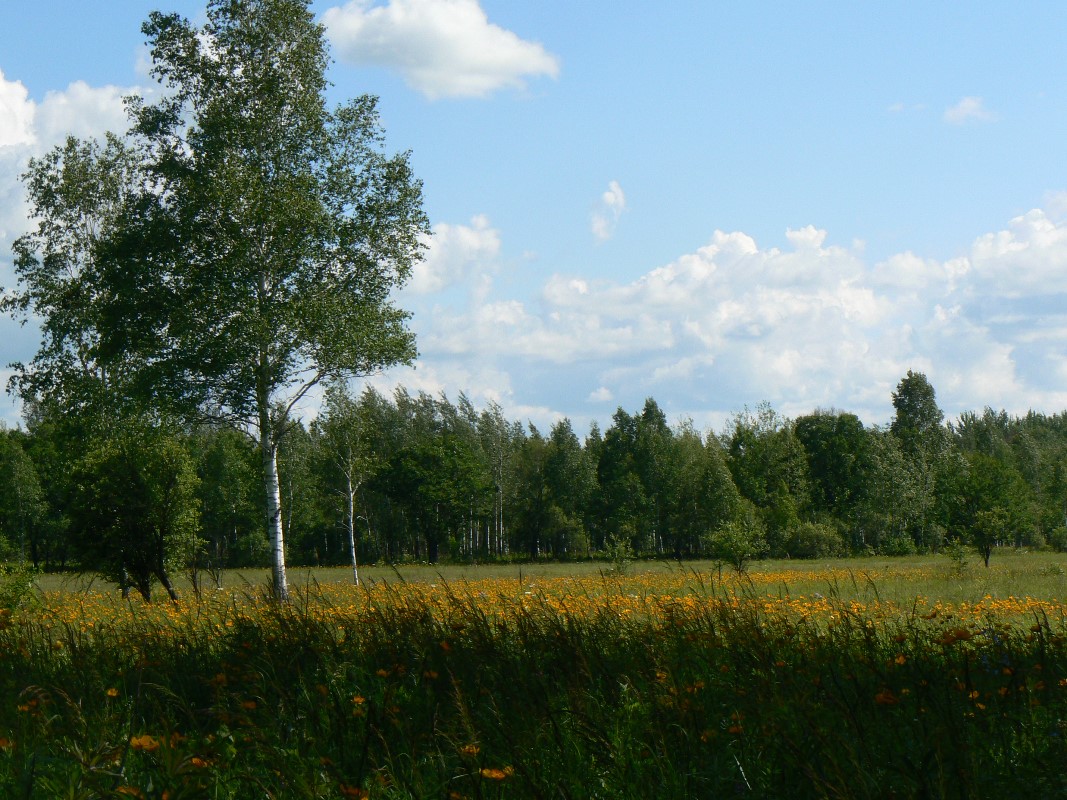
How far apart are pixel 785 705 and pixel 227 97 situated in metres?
21.3

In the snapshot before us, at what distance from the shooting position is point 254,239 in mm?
21172

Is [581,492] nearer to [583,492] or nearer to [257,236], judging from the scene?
[583,492]

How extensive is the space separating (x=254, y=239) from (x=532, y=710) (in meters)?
18.3

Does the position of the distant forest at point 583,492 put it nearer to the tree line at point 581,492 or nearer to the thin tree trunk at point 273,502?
the tree line at point 581,492

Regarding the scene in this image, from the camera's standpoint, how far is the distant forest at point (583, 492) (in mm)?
66062

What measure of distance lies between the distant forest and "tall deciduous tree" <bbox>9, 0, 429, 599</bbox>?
35.6 m

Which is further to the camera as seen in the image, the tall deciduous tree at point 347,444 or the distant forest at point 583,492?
the distant forest at point 583,492

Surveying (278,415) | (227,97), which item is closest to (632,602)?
(278,415)

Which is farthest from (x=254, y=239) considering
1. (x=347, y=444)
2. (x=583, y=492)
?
(x=583, y=492)

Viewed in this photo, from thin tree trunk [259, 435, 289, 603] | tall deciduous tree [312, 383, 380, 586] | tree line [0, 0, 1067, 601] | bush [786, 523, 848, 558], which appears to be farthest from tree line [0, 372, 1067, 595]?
thin tree trunk [259, 435, 289, 603]

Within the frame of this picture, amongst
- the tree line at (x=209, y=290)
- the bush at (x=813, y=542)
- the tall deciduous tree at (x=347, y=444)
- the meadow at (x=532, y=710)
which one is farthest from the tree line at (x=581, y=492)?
the meadow at (x=532, y=710)

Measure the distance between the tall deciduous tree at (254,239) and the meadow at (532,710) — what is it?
45.2ft

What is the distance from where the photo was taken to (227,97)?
72.1ft

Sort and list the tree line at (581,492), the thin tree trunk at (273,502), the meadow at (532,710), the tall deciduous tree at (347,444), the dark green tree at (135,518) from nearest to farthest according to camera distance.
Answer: the meadow at (532,710) → the dark green tree at (135,518) → the thin tree trunk at (273,502) → the tall deciduous tree at (347,444) → the tree line at (581,492)
